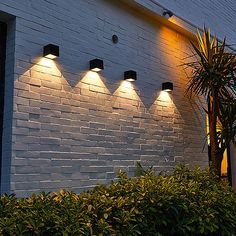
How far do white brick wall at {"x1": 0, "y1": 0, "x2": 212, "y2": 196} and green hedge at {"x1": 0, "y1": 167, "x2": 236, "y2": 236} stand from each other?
25.4 inches

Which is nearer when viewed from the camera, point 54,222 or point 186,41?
point 54,222

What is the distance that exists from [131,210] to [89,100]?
5.32 feet

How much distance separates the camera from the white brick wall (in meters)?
3.43

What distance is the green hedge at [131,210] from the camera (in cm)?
222

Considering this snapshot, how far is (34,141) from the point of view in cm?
344

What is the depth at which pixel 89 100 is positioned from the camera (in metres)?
4.05

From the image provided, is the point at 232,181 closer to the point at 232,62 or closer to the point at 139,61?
the point at 232,62

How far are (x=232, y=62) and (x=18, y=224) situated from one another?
4052mm

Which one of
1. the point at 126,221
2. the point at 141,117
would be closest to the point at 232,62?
the point at 141,117

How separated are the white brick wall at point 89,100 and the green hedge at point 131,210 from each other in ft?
2.12

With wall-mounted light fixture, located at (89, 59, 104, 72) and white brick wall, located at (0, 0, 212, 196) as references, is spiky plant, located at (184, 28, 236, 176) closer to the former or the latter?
white brick wall, located at (0, 0, 212, 196)

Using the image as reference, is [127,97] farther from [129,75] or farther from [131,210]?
[131,210]

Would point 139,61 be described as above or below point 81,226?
above

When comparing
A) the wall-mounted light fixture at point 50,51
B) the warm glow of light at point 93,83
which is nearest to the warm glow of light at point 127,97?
the warm glow of light at point 93,83
